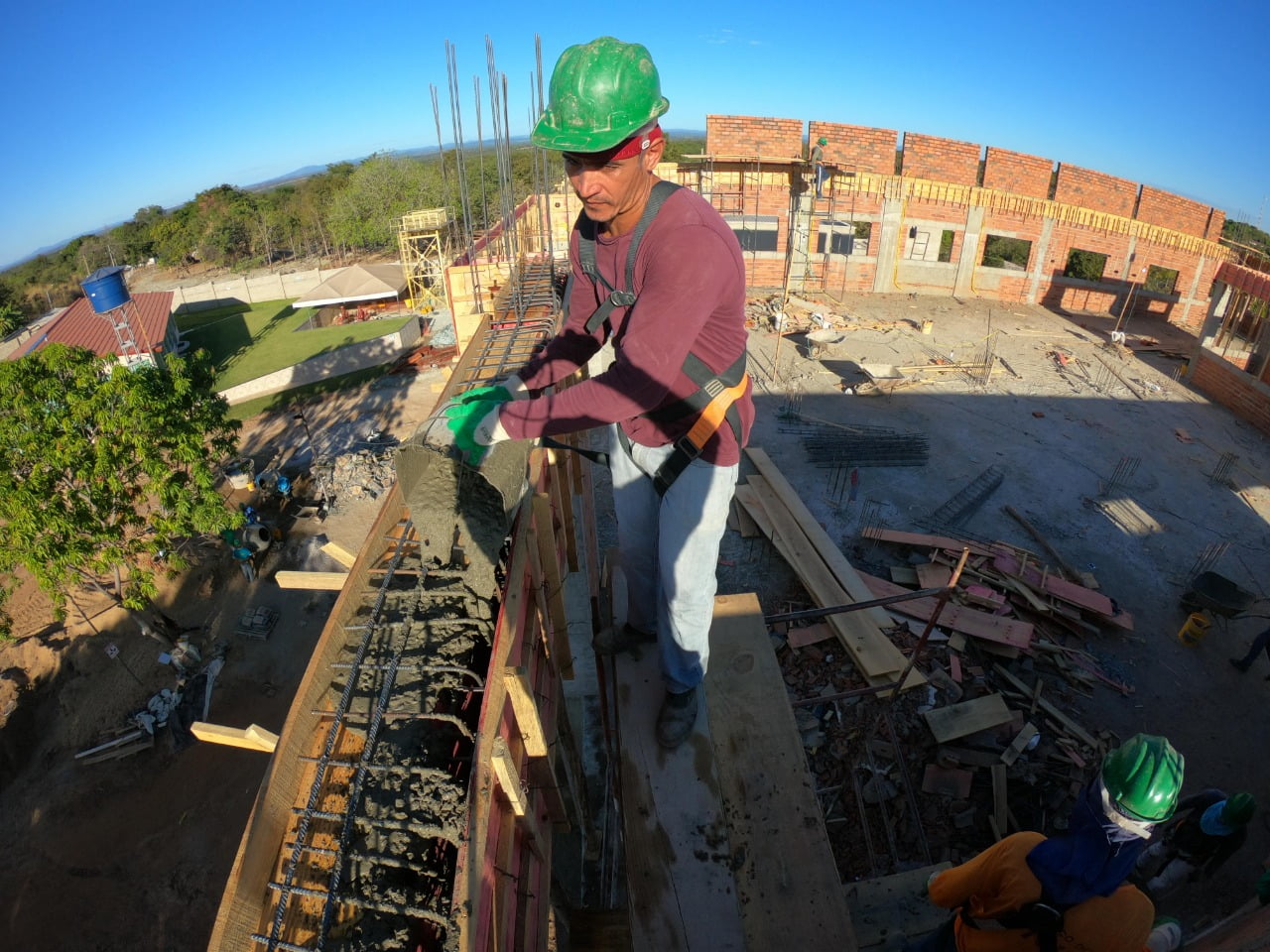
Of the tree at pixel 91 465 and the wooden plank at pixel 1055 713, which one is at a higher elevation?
the tree at pixel 91 465

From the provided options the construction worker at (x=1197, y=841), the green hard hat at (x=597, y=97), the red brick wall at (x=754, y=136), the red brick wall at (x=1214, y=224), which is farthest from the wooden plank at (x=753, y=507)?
the red brick wall at (x=1214, y=224)

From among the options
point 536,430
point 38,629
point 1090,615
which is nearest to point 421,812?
point 536,430

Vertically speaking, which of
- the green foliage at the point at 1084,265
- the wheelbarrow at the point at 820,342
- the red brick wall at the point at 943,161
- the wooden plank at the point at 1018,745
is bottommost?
the wooden plank at the point at 1018,745

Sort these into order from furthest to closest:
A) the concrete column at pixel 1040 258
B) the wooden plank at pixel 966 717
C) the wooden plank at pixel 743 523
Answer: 1. the concrete column at pixel 1040 258
2. the wooden plank at pixel 743 523
3. the wooden plank at pixel 966 717

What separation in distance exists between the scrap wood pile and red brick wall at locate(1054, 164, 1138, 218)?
1563 cm

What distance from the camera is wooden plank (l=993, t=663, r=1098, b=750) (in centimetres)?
589

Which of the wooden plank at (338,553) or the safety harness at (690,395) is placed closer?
the safety harness at (690,395)

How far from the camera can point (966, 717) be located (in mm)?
5855

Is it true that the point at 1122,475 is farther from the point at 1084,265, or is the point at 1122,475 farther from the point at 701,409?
the point at 1084,265

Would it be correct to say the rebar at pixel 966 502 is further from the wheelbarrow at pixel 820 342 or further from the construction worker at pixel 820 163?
the construction worker at pixel 820 163

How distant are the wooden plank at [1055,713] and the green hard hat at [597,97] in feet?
22.2

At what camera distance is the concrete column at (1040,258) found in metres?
18.5

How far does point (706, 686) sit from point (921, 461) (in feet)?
29.3

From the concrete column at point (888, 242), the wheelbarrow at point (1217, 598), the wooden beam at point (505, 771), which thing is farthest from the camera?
the concrete column at point (888, 242)
